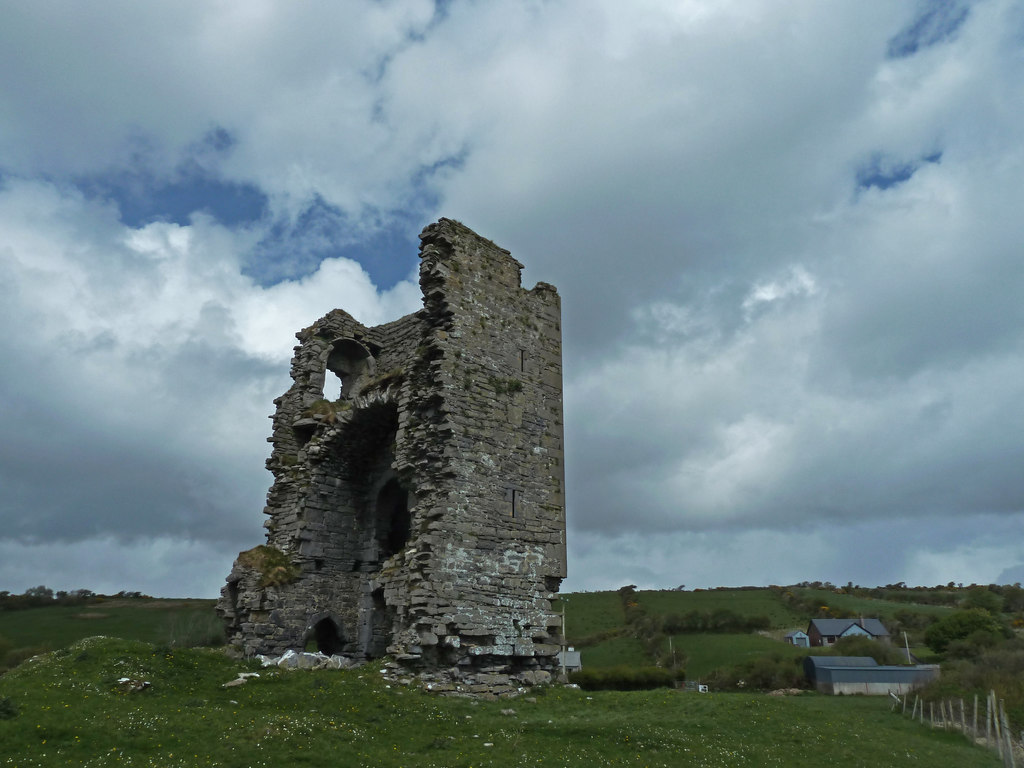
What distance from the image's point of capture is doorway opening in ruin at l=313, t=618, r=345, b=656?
66.6ft

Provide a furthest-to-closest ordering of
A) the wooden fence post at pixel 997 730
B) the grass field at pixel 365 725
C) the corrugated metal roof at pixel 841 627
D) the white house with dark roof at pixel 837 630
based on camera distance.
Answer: the corrugated metal roof at pixel 841 627, the white house with dark roof at pixel 837 630, the wooden fence post at pixel 997 730, the grass field at pixel 365 725

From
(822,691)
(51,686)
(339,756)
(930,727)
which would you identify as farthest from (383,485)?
(822,691)

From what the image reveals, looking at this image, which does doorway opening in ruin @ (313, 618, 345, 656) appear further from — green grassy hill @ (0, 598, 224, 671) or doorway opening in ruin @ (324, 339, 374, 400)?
green grassy hill @ (0, 598, 224, 671)

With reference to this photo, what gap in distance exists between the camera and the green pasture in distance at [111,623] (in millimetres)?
42406

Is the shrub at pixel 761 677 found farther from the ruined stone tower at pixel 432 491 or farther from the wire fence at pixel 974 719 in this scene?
the ruined stone tower at pixel 432 491

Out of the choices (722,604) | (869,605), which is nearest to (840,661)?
(722,604)

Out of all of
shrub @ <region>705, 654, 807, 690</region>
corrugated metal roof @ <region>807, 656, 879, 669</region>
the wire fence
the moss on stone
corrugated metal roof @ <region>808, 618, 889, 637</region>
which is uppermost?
the moss on stone

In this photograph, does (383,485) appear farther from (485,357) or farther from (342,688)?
(342,688)

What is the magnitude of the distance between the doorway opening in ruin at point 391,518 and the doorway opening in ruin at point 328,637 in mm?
2318

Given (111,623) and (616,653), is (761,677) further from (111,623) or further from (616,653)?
(111,623)

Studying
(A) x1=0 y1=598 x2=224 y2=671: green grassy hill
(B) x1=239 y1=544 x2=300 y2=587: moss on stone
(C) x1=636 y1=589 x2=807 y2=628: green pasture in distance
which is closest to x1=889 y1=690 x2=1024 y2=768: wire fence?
(B) x1=239 y1=544 x2=300 y2=587: moss on stone

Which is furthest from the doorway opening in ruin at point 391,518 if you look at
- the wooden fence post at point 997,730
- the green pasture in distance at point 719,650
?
the green pasture in distance at point 719,650

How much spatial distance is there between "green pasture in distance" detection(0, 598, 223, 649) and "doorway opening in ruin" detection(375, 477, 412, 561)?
2244 centimetres

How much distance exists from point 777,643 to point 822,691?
825 inches
